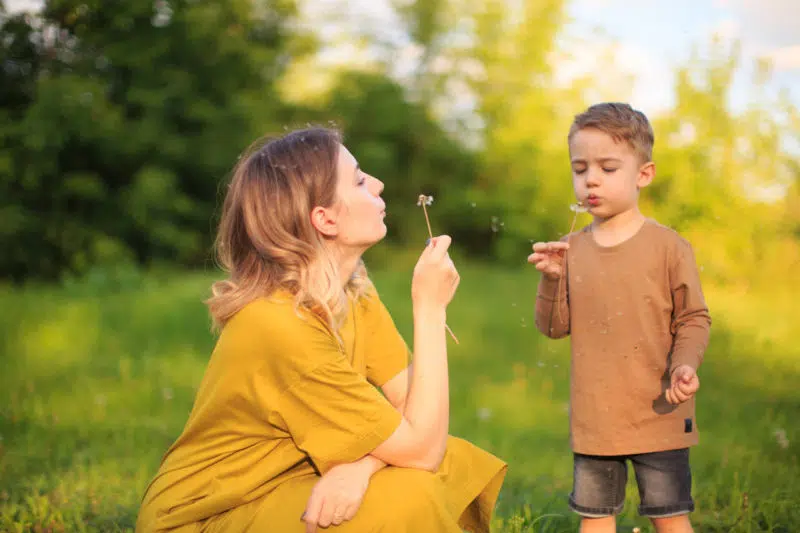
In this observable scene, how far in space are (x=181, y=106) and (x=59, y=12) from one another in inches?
137

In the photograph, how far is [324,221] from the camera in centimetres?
232

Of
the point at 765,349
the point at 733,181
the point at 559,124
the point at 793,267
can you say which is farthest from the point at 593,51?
the point at 765,349

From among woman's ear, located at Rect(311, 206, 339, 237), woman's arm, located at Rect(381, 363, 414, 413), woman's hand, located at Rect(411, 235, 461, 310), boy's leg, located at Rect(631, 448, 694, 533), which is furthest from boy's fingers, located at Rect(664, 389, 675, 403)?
woman's ear, located at Rect(311, 206, 339, 237)

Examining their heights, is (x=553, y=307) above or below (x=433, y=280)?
below

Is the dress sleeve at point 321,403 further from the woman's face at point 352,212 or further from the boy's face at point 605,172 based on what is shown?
the boy's face at point 605,172

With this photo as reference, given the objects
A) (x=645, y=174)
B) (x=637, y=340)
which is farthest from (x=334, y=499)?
(x=645, y=174)

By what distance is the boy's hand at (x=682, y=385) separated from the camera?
7.07ft

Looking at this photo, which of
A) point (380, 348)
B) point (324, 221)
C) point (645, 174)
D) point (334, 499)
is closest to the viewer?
point (334, 499)

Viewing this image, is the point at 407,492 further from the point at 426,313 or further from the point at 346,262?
the point at 346,262

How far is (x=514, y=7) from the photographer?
41.1ft

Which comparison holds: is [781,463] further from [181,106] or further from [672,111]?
[181,106]

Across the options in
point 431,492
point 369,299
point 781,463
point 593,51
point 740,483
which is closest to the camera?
point 431,492

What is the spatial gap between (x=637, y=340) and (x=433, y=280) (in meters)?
0.63

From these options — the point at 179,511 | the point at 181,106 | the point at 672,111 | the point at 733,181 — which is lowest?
the point at 179,511
